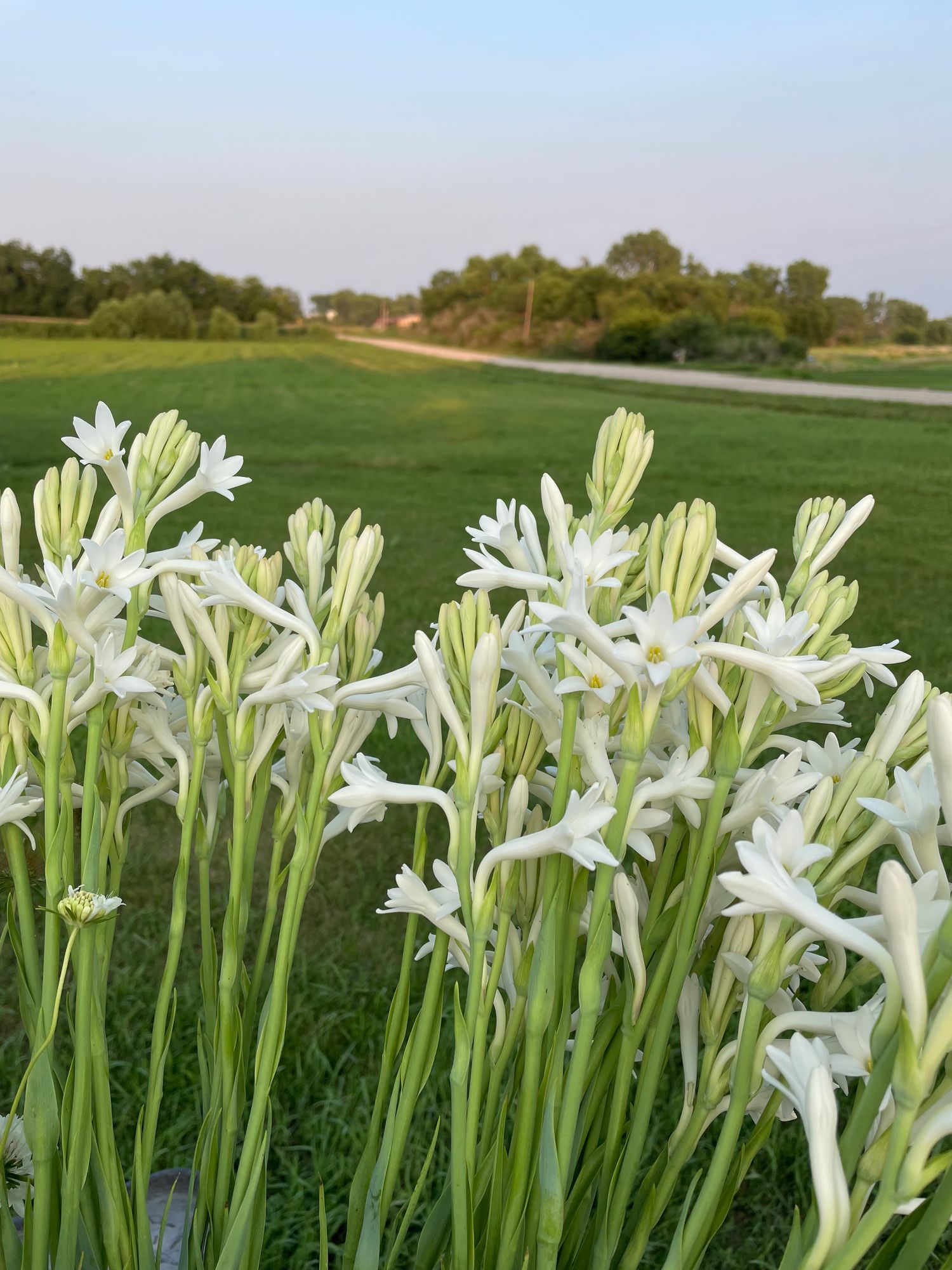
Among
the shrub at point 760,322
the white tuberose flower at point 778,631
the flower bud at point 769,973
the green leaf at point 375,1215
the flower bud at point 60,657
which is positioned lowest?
the green leaf at point 375,1215

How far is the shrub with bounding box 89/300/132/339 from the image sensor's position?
13828 mm

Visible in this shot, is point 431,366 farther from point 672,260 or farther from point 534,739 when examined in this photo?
point 534,739

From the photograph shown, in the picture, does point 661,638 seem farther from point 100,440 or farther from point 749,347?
point 749,347

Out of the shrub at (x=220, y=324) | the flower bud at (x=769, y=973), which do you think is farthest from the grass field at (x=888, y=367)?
the flower bud at (x=769, y=973)

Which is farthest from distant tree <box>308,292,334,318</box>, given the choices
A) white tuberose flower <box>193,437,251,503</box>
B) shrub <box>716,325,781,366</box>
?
white tuberose flower <box>193,437,251,503</box>

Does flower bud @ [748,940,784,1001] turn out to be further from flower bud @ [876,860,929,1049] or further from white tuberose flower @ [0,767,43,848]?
white tuberose flower @ [0,767,43,848]

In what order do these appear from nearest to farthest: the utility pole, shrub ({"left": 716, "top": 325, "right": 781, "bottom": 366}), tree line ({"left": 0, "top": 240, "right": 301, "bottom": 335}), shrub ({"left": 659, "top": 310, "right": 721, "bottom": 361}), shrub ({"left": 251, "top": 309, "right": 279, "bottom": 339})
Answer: tree line ({"left": 0, "top": 240, "right": 301, "bottom": 335}) → shrub ({"left": 716, "top": 325, "right": 781, "bottom": 366}) → shrub ({"left": 659, "top": 310, "right": 721, "bottom": 361}) → shrub ({"left": 251, "top": 309, "right": 279, "bottom": 339}) → the utility pole

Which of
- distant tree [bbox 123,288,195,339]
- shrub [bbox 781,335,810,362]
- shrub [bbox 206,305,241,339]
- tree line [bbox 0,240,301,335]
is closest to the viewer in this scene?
tree line [bbox 0,240,301,335]

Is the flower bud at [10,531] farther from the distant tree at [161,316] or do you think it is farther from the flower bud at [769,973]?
the distant tree at [161,316]

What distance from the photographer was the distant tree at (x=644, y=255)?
59.1 feet

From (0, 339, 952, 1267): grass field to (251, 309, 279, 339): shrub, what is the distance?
524 mm

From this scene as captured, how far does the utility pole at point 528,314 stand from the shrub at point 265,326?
4.44 metres

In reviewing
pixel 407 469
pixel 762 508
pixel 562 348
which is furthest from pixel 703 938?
pixel 562 348

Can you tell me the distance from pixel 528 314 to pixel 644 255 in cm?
245
